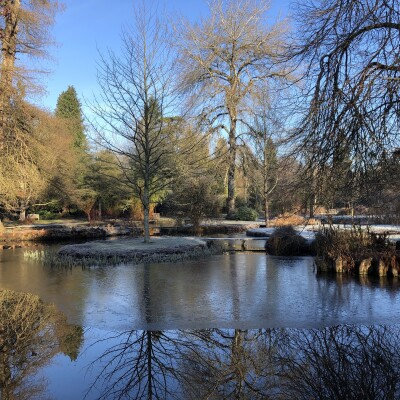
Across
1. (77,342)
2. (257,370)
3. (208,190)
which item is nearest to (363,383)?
(257,370)

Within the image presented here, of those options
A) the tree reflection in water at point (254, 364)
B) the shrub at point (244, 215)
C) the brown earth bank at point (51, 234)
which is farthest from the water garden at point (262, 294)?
the shrub at point (244, 215)

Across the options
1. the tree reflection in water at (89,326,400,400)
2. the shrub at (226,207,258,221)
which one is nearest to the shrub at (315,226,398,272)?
the tree reflection in water at (89,326,400,400)

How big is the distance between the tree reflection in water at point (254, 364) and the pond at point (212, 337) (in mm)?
12

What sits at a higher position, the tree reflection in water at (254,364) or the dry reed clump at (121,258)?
the dry reed clump at (121,258)

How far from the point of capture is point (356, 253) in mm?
10336

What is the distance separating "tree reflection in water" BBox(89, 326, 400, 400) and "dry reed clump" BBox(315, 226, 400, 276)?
4.49 meters

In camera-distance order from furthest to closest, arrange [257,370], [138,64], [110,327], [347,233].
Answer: [138,64]
[347,233]
[110,327]
[257,370]

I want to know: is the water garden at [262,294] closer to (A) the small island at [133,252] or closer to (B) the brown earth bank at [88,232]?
(A) the small island at [133,252]

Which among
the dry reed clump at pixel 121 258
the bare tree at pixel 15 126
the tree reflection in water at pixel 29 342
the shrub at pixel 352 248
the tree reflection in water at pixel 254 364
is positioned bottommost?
the tree reflection in water at pixel 254 364

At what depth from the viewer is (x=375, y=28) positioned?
20.9ft

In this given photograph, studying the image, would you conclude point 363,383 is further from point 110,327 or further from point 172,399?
point 110,327

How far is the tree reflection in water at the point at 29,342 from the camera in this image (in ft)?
12.9

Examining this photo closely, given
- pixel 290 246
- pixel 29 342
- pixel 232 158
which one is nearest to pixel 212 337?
pixel 29 342

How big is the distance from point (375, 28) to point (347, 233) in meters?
5.93
